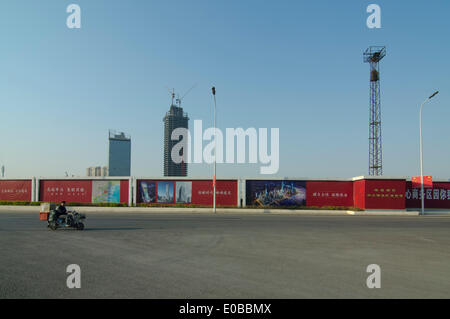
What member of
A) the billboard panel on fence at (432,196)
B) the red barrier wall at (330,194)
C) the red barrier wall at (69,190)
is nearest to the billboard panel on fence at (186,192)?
the red barrier wall at (69,190)

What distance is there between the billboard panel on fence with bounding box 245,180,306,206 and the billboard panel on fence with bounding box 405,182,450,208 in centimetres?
1204

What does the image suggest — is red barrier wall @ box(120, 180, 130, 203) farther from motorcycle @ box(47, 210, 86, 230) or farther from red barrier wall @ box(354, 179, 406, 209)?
red barrier wall @ box(354, 179, 406, 209)

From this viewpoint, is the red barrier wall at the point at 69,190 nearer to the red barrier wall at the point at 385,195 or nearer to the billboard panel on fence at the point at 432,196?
the red barrier wall at the point at 385,195

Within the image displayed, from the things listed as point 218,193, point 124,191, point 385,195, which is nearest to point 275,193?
point 218,193

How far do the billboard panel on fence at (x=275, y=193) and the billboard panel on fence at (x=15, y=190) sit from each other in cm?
2863

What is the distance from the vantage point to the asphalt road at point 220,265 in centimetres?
659

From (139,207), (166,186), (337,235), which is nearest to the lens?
(337,235)

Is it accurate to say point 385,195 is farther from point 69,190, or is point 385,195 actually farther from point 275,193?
point 69,190

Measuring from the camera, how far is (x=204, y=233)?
15383 mm

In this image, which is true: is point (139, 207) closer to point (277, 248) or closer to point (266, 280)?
point (277, 248)

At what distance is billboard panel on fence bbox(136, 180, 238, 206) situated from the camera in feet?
121
